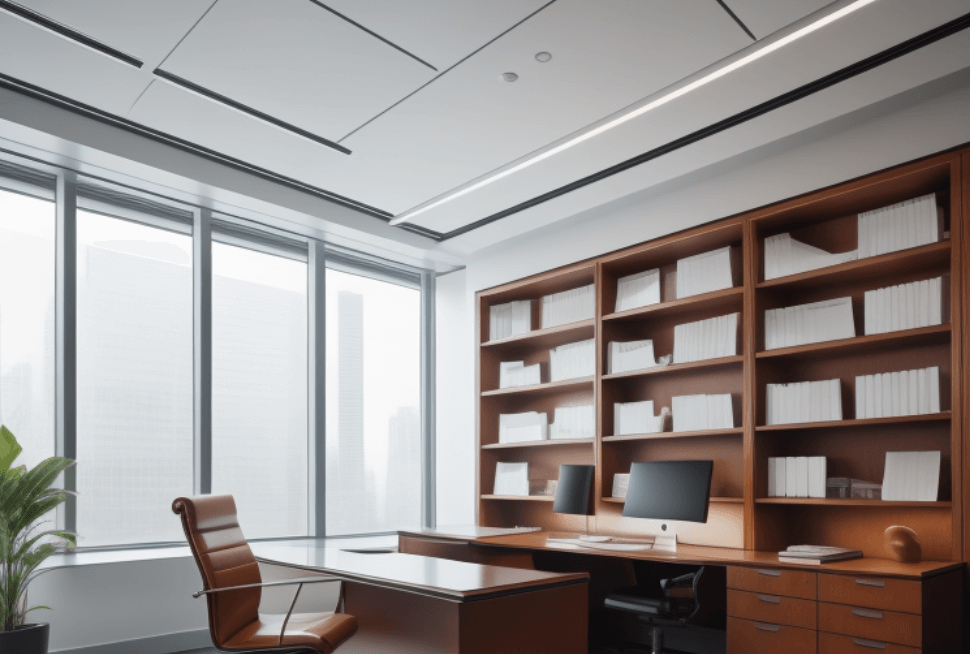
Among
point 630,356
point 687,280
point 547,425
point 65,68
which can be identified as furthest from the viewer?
point 547,425

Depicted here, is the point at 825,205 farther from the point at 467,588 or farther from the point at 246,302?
the point at 246,302

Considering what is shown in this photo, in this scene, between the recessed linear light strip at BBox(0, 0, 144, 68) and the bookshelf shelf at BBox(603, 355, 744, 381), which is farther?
the bookshelf shelf at BBox(603, 355, 744, 381)

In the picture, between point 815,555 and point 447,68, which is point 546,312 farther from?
point 815,555

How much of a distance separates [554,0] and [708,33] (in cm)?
74

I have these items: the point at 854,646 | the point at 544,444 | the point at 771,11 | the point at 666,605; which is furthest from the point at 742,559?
the point at 771,11

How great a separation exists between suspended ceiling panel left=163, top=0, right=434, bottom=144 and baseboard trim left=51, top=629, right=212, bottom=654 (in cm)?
326

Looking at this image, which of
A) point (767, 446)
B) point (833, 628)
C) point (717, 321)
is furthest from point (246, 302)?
point (833, 628)

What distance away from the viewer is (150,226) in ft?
18.1

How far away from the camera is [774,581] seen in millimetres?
3812

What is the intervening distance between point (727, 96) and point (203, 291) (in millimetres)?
3729

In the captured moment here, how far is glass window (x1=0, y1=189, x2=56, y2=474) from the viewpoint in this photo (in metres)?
4.76

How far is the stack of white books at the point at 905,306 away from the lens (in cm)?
391

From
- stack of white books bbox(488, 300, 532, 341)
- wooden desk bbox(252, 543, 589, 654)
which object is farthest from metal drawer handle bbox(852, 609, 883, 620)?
stack of white books bbox(488, 300, 532, 341)

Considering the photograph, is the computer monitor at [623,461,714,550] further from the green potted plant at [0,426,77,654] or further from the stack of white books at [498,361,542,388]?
the green potted plant at [0,426,77,654]
